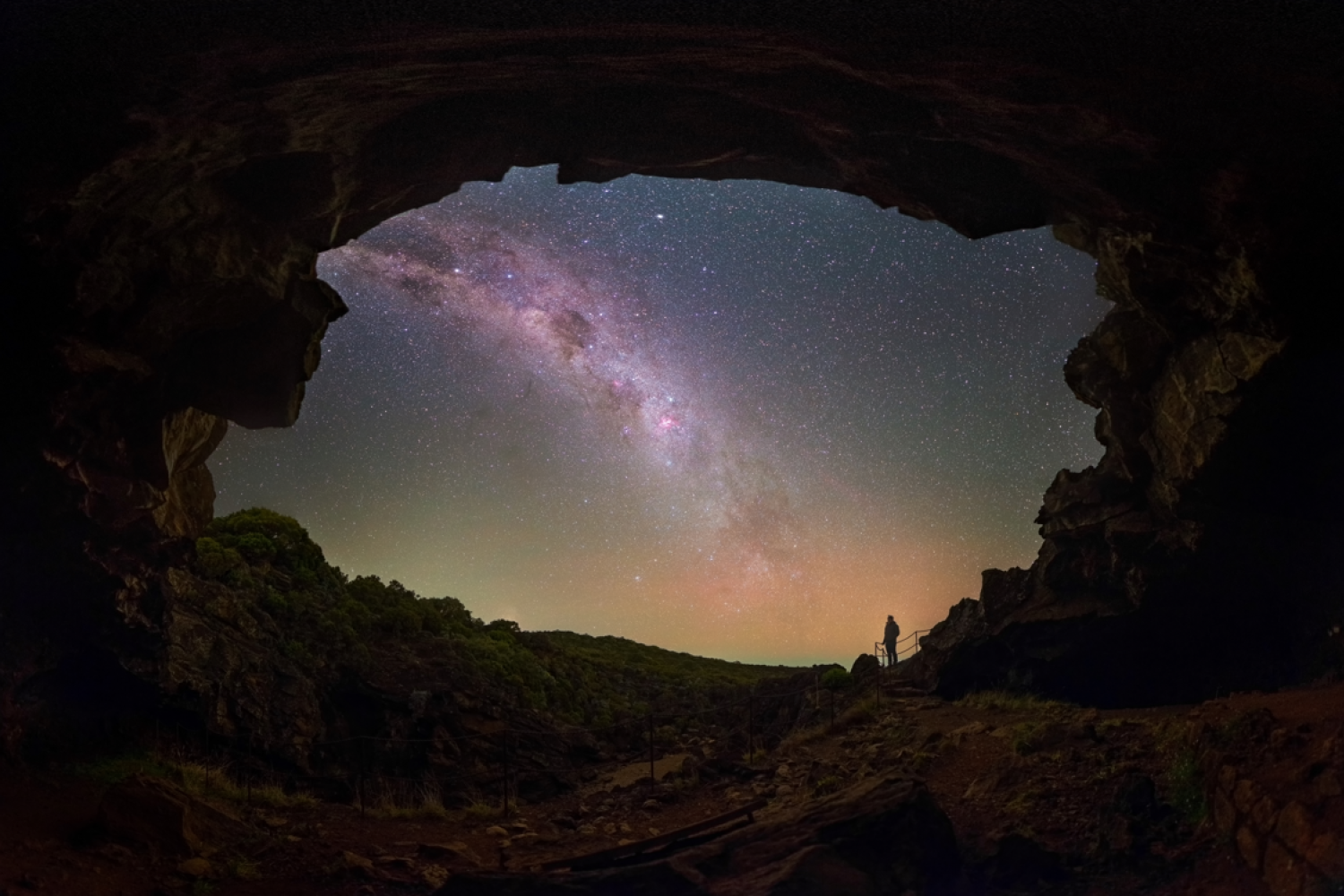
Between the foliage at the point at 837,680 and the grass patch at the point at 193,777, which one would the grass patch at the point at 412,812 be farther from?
the foliage at the point at 837,680

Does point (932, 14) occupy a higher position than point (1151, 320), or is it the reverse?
point (1151, 320)

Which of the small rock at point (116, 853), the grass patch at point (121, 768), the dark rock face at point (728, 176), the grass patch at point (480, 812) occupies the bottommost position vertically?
the small rock at point (116, 853)

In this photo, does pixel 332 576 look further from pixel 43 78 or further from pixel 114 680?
pixel 43 78

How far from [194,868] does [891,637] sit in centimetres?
2457

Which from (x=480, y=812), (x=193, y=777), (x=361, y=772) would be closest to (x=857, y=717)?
(x=480, y=812)

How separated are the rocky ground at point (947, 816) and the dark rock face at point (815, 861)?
10cm

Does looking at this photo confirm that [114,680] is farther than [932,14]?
Yes

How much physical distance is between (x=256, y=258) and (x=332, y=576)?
49.0 ft

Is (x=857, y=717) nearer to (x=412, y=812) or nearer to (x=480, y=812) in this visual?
(x=480, y=812)

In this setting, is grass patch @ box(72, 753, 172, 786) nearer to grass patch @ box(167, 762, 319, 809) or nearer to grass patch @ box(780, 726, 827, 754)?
grass patch @ box(167, 762, 319, 809)

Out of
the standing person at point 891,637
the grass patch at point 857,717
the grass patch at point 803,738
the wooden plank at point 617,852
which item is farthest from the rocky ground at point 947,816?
the standing person at point 891,637

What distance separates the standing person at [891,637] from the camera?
31938 mm

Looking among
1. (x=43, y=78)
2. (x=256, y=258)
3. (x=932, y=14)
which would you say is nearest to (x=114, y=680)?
(x=256, y=258)

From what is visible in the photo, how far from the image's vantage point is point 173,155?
11102mm
